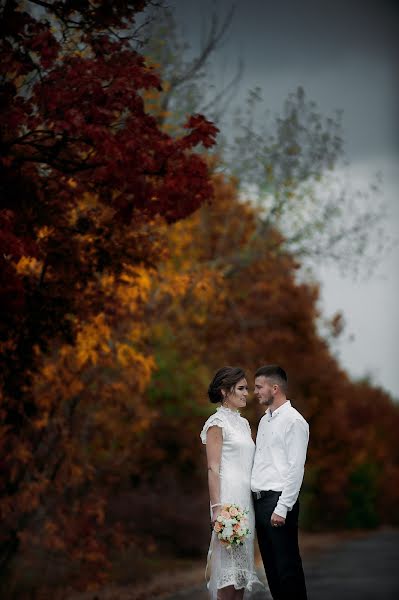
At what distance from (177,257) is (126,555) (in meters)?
7.74

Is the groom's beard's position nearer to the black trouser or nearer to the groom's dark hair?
the groom's dark hair

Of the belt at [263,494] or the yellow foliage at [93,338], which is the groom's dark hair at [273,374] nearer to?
the belt at [263,494]

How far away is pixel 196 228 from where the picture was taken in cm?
2798

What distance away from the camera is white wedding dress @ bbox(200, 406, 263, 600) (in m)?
8.70

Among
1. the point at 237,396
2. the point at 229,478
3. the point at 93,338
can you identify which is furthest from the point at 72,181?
the point at 229,478

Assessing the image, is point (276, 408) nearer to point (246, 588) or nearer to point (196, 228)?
point (246, 588)

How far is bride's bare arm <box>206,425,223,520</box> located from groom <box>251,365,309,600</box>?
31cm

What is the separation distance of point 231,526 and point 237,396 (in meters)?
1.09

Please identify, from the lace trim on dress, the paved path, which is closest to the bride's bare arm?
the lace trim on dress

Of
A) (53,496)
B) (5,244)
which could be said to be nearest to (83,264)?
(5,244)

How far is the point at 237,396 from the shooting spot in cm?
889

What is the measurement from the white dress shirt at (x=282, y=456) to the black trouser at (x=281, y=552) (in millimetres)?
138

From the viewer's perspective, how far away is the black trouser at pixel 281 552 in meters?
8.48

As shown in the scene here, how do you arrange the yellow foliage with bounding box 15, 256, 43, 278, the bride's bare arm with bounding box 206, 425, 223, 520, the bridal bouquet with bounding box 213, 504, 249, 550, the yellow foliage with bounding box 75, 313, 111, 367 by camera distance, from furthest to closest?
the yellow foliage with bounding box 75, 313, 111, 367
the yellow foliage with bounding box 15, 256, 43, 278
the bride's bare arm with bounding box 206, 425, 223, 520
the bridal bouquet with bounding box 213, 504, 249, 550
